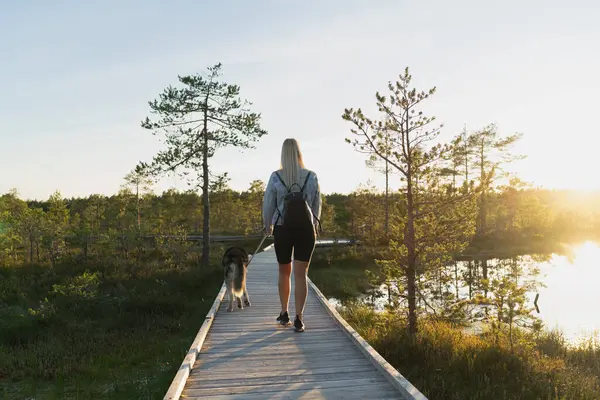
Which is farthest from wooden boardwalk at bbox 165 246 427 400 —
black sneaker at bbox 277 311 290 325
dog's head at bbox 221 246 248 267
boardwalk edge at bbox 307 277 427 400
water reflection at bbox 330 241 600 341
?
water reflection at bbox 330 241 600 341

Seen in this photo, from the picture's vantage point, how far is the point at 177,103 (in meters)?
18.6

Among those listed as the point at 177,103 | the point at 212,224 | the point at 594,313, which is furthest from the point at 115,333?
the point at 212,224

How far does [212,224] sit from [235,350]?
47.5m

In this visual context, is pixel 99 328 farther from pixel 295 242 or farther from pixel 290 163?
pixel 290 163

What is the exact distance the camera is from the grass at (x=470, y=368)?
17.9ft

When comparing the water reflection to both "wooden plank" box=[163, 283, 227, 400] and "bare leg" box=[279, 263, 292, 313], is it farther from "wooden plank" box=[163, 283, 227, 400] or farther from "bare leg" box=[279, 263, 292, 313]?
"wooden plank" box=[163, 283, 227, 400]

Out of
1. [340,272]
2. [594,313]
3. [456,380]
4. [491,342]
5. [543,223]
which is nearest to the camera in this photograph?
[456,380]

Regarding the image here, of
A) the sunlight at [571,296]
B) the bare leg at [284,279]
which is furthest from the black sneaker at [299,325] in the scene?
the sunlight at [571,296]

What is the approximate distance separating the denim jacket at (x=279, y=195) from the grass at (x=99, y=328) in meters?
2.89

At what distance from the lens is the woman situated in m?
5.15

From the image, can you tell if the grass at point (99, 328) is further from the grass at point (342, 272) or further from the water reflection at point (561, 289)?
the water reflection at point (561, 289)

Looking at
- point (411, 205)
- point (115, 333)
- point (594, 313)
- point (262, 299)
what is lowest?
point (594, 313)

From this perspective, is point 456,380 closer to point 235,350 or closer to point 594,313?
point 235,350

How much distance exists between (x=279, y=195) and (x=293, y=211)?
34cm
